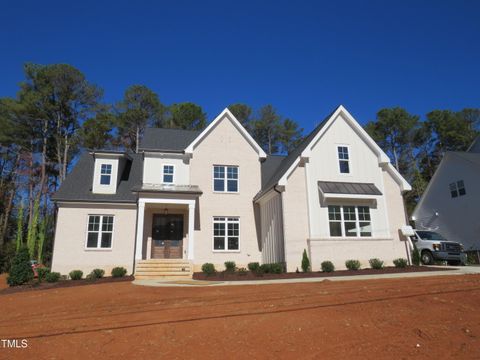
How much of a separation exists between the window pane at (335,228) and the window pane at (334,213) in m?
0.25

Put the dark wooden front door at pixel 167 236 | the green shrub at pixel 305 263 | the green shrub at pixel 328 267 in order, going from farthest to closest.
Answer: the dark wooden front door at pixel 167 236 → the green shrub at pixel 305 263 → the green shrub at pixel 328 267

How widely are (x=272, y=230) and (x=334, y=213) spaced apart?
330 cm

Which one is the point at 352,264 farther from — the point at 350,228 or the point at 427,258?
the point at 427,258

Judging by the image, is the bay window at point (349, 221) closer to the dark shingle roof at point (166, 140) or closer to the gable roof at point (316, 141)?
the gable roof at point (316, 141)

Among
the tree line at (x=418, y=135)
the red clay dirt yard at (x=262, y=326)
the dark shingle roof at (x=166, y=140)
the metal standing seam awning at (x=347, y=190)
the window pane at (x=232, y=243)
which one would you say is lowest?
the red clay dirt yard at (x=262, y=326)

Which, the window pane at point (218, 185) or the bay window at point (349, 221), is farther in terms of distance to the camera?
the window pane at point (218, 185)

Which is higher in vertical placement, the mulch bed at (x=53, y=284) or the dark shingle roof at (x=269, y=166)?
the dark shingle roof at (x=269, y=166)

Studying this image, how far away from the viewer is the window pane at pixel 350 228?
16781 millimetres

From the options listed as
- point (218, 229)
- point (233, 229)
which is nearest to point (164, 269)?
point (218, 229)

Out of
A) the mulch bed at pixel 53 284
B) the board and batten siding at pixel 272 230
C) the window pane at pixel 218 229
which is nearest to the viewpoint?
the mulch bed at pixel 53 284

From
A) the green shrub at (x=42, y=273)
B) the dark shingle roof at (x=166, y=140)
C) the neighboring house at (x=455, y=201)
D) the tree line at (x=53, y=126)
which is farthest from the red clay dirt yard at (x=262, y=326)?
the tree line at (x=53, y=126)

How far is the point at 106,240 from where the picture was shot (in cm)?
1789

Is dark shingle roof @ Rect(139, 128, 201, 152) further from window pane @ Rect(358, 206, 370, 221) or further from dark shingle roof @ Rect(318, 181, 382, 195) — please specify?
window pane @ Rect(358, 206, 370, 221)

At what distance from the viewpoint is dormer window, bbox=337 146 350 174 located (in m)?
18.0
